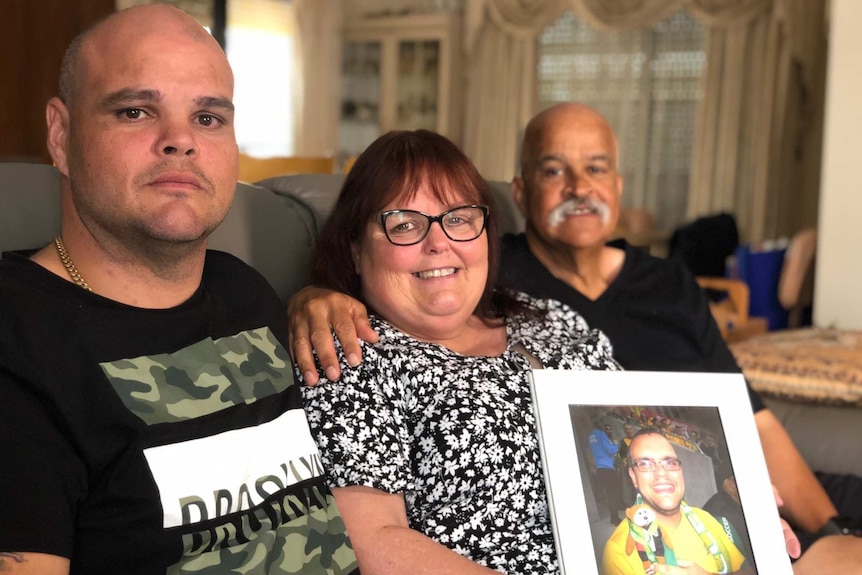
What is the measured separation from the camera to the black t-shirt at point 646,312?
75.6 inches

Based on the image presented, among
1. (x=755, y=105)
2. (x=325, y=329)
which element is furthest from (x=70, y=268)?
(x=755, y=105)

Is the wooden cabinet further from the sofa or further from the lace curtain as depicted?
the sofa

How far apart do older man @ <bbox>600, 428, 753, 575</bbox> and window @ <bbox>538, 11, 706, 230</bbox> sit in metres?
4.95

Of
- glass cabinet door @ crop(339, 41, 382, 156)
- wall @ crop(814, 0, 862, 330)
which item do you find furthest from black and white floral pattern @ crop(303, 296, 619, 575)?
glass cabinet door @ crop(339, 41, 382, 156)

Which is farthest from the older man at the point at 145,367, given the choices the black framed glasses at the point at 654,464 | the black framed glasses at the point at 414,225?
the black framed glasses at the point at 654,464

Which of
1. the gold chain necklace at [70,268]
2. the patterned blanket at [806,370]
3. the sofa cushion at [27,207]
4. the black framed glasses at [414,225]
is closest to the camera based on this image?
the gold chain necklace at [70,268]

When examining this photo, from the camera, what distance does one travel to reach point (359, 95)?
697cm

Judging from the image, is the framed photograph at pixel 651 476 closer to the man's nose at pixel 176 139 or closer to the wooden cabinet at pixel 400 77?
the man's nose at pixel 176 139

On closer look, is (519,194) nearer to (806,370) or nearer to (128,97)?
(806,370)

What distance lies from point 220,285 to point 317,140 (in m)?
5.75

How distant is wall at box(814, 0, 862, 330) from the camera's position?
3.31 m

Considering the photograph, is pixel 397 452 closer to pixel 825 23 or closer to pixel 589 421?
pixel 589 421

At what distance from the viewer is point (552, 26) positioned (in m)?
6.29

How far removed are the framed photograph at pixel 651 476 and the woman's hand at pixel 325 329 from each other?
27cm
